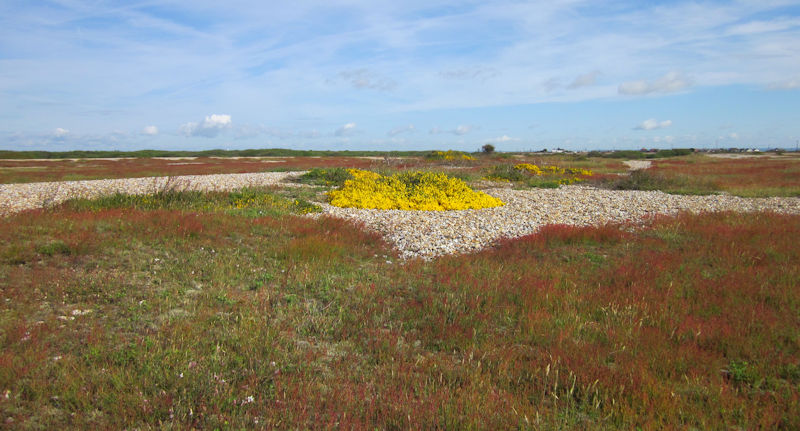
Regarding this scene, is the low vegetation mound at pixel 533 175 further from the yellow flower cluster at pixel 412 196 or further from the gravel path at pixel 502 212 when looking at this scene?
the yellow flower cluster at pixel 412 196

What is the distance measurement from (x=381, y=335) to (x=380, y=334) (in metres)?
0.04

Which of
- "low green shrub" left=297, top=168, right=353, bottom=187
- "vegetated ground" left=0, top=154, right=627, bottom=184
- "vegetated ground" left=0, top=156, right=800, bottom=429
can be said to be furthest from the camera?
"vegetated ground" left=0, top=154, right=627, bottom=184

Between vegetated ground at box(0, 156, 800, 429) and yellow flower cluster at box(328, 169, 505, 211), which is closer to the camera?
vegetated ground at box(0, 156, 800, 429)

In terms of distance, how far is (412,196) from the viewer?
1744 centimetres

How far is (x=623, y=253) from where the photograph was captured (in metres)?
9.20

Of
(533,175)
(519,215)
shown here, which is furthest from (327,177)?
(533,175)

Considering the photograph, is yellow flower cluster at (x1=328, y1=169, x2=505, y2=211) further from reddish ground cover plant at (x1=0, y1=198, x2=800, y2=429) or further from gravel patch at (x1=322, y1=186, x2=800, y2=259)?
reddish ground cover plant at (x1=0, y1=198, x2=800, y2=429)

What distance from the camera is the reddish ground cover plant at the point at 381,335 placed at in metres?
3.52

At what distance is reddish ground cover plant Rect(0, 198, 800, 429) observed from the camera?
3.52 metres

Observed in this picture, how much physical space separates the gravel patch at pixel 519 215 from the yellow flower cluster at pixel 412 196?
29.5 inches

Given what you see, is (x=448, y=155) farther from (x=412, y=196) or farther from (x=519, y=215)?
(x=519, y=215)

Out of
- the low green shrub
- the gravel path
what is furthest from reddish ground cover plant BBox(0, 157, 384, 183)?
the low green shrub

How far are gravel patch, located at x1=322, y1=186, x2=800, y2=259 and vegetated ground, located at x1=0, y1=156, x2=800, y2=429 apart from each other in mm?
1695

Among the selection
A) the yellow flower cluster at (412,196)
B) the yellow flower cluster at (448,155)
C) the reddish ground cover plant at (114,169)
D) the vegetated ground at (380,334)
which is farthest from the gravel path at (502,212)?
the yellow flower cluster at (448,155)
